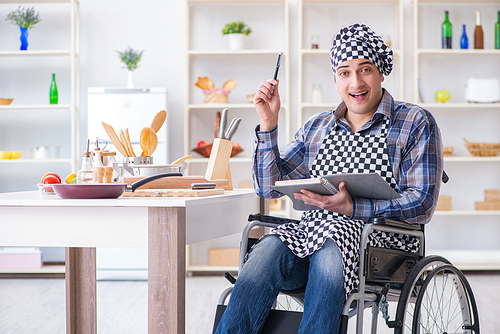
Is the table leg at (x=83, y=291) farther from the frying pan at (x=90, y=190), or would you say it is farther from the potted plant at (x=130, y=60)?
the potted plant at (x=130, y=60)

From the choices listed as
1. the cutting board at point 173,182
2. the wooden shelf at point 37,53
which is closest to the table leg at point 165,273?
the cutting board at point 173,182

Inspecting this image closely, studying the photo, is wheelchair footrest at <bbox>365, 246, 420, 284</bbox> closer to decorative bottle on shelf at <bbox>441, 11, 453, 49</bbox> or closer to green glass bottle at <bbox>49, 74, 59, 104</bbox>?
decorative bottle on shelf at <bbox>441, 11, 453, 49</bbox>

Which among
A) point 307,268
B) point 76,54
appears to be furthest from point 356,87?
point 76,54

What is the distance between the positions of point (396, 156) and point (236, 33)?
2.68 meters

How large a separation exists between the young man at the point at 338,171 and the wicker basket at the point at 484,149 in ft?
8.57

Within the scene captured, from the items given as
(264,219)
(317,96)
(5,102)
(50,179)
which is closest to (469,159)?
(317,96)

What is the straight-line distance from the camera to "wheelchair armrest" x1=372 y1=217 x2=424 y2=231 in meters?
1.36

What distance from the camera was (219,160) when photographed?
76.9 inches

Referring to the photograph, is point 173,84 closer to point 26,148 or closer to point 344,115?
point 26,148

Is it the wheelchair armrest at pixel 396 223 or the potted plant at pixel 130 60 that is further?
the potted plant at pixel 130 60

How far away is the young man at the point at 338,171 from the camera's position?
128 cm

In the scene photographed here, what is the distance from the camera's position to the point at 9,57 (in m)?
4.16

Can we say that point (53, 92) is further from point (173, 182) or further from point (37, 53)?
point (173, 182)

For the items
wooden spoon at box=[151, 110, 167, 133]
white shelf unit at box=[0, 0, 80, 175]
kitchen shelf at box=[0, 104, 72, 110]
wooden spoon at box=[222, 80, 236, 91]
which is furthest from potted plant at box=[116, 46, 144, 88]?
wooden spoon at box=[151, 110, 167, 133]
